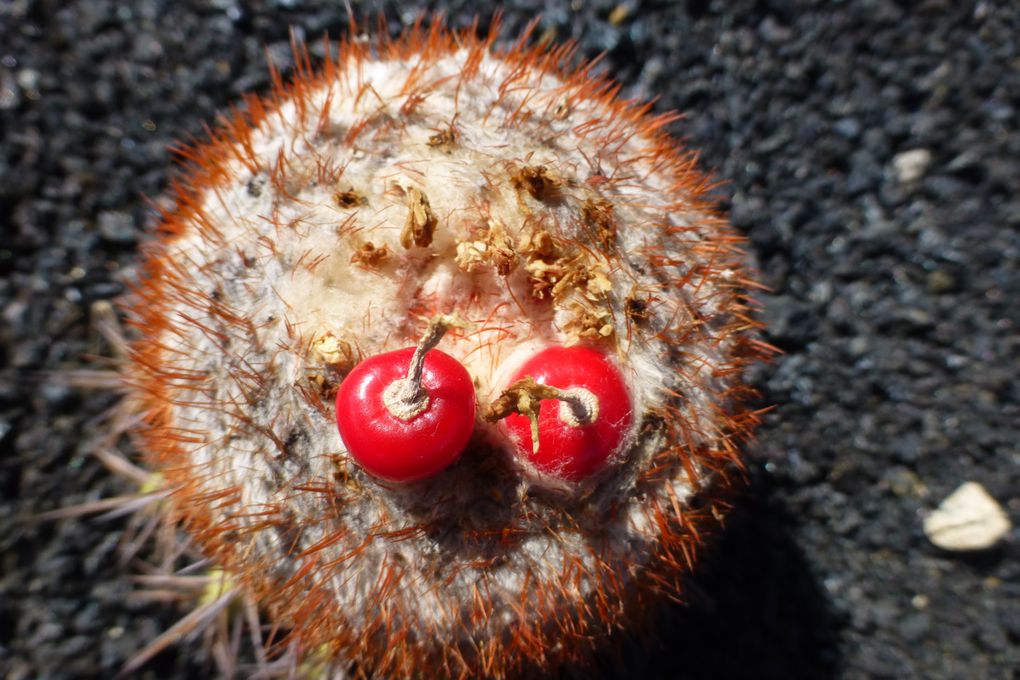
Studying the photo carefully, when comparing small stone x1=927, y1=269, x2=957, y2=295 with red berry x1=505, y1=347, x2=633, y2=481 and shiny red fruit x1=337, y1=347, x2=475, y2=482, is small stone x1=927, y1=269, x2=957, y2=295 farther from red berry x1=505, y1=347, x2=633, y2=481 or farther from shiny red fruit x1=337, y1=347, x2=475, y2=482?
shiny red fruit x1=337, y1=347, x2=475, y2=482

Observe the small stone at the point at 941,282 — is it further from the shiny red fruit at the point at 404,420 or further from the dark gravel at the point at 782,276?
the shiny red fruit at the point at 404,420

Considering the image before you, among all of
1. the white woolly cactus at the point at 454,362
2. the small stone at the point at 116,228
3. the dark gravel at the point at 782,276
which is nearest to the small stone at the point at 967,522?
the dark gravel at the point at 782,276

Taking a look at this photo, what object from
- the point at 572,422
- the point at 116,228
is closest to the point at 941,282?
the point at 572,422

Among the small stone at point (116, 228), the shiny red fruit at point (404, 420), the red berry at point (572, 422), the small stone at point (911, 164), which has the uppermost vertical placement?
the small stone at point (116, 228)

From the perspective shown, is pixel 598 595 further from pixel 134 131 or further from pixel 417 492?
pixel 134 131

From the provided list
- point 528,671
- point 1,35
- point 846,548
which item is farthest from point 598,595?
point 1,35

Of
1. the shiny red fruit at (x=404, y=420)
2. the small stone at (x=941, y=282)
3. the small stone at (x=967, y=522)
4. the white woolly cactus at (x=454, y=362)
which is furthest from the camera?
the small stone at (x=941, y=282)

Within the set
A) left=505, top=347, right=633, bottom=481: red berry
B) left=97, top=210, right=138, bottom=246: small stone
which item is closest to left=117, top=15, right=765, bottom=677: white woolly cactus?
left=505, top=347, right=633, bottom=481: red berry
